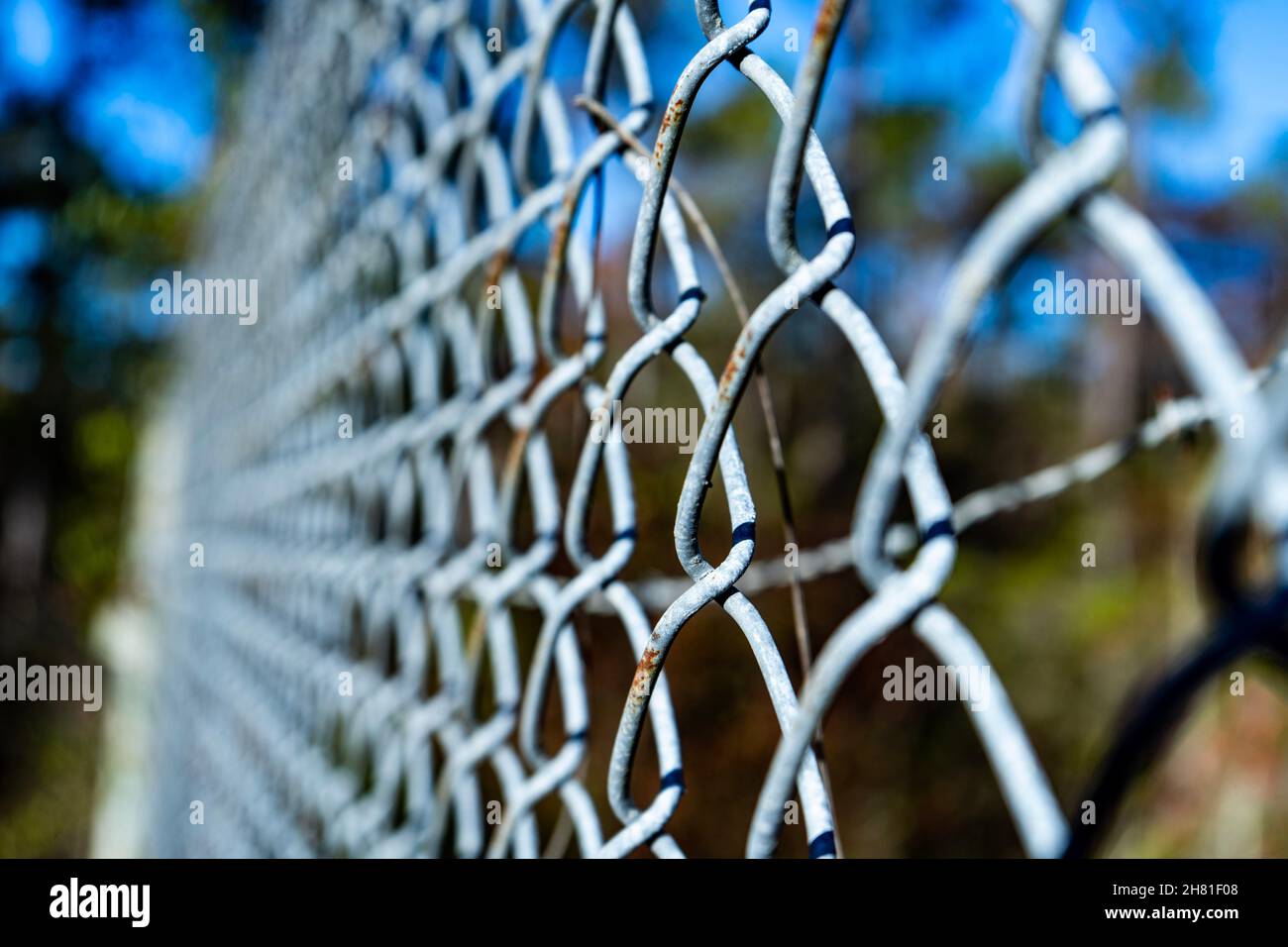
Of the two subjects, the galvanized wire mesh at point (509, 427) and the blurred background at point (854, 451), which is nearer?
the galvanized wire mesh at point (509, 427)

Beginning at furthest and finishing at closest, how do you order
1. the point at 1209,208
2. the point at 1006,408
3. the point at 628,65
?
the point at 1209,208 < the point at 1006,408 < the point at 628,65

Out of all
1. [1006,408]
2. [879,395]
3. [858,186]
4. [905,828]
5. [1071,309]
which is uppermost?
[858,186]

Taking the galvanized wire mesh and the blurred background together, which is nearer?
the galvanized wire mesh

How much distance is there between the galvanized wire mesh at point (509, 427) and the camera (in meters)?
0.19

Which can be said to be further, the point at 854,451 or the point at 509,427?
the point at 854,451

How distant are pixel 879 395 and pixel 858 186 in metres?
6.14

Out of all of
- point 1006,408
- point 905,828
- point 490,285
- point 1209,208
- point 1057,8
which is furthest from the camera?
point 1209,208

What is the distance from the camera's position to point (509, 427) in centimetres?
81

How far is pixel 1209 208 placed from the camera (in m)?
8.41

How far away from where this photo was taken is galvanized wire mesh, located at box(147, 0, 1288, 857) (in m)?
0.19
